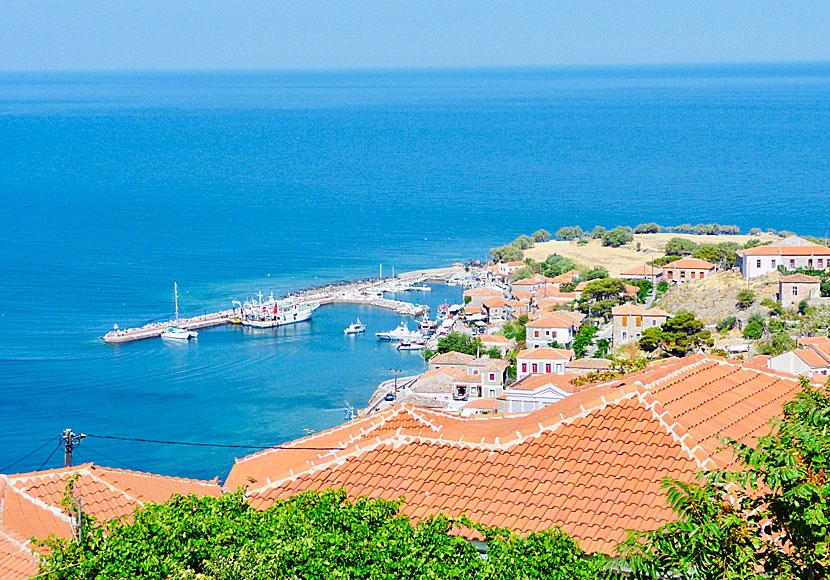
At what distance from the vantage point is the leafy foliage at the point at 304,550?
5.88 m

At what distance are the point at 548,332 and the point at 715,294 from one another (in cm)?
701

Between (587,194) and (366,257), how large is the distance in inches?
1344

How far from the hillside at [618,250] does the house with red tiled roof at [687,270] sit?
5609 millimetres

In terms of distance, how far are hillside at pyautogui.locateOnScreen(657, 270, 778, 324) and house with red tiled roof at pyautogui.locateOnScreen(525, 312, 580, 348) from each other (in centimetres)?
453

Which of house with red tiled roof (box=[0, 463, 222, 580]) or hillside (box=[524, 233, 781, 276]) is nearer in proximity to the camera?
house with red tiled roof (box=[0, 463, 222, 580])

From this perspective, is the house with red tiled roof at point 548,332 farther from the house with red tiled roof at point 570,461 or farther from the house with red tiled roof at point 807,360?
the house with red tiled roof at point 570,461

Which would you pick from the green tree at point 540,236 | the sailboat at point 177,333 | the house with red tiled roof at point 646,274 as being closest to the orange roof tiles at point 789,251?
the house with red tiled roof at point 646,274

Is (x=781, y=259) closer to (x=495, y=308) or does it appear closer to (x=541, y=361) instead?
(x=541, y=361)

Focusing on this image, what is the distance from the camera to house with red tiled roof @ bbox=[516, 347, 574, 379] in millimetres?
36062

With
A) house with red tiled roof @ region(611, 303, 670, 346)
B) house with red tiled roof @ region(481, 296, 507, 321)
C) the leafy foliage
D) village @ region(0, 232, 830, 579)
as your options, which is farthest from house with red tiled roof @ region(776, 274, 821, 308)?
the leafy foliage

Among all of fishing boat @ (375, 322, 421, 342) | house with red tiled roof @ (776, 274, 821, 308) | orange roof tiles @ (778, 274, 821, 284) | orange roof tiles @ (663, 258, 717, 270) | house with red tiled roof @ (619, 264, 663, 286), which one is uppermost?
orange roof tiles @ (778, 274, 821, 284)

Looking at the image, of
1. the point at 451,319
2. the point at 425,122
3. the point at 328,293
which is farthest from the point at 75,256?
the point at 425,122

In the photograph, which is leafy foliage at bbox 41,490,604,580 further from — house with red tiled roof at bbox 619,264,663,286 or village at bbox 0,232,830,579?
house with red tiled roof at bbox 619,264,663,286

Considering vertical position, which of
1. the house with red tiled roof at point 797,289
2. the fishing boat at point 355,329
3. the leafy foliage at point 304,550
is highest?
the leafy foliage at point 304,550
